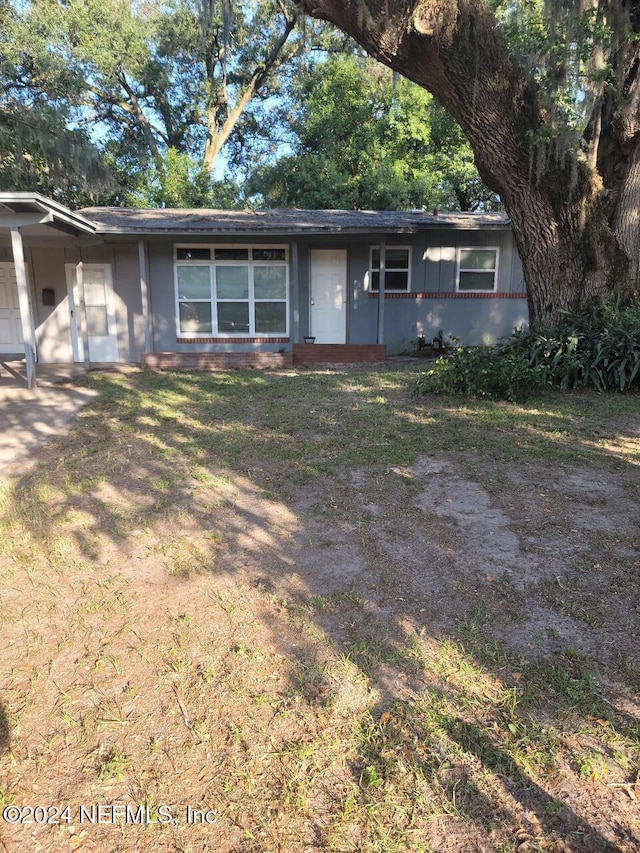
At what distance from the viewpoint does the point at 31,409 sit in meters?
7.48

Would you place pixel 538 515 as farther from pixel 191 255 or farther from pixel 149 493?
pixel 191 255

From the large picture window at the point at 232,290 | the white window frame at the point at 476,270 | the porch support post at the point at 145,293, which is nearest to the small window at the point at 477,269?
the white window frame at the point at 476,270

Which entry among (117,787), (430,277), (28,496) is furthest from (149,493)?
(430,277)

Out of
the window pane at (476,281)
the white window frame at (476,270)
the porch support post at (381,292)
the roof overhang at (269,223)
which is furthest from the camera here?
the window pane at (476,281)

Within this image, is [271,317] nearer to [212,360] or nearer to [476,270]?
[212,360]

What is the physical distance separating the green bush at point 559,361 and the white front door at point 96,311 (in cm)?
754

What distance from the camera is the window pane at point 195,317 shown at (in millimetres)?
12398

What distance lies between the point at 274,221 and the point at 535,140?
6298 mm

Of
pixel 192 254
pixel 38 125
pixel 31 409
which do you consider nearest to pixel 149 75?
pixel 38 125

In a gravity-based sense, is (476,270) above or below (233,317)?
above

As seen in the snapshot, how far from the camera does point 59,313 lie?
12281mm

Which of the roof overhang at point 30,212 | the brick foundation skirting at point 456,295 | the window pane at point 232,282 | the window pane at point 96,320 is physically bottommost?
the window pane at point 96,320

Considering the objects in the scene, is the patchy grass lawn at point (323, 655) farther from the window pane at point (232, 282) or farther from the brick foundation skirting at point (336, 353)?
the window pane at point (232, 282)

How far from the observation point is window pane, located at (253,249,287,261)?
40.5 ft
